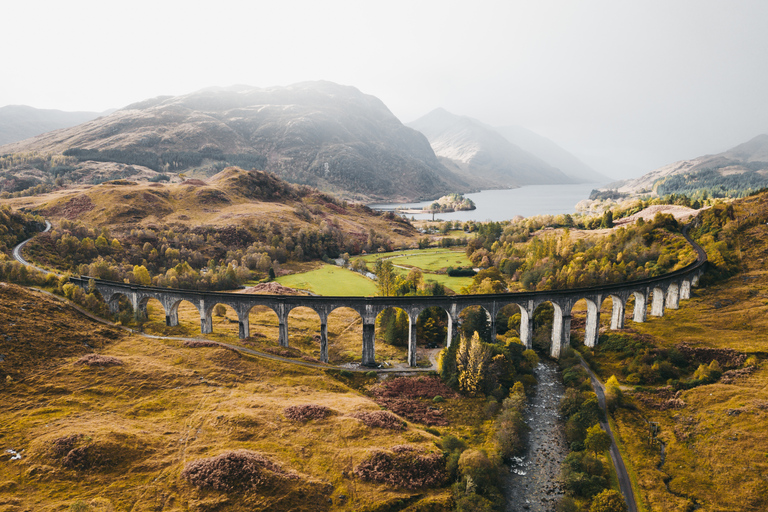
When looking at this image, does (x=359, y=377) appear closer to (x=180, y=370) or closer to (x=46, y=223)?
(x=180, y=370)

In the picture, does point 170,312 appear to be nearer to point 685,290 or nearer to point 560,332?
point 560,332

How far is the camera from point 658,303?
70.7 m

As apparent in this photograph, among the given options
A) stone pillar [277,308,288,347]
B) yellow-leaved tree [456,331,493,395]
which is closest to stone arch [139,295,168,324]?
stone pillar [277,308,288,347]

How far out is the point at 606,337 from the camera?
62094 millimetres

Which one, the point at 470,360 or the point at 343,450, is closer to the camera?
the point at 343,450

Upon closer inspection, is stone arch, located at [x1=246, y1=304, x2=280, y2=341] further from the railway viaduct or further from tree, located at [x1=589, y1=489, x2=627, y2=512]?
tree, located at [x1=589, y1=489, x2=627, y2=512]

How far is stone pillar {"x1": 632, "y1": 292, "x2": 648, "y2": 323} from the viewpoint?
66.9 meters

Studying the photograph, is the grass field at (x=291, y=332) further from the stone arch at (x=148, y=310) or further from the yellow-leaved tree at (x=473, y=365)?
the yellow-leaved tree at (x=473, y=365)

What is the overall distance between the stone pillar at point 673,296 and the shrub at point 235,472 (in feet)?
244

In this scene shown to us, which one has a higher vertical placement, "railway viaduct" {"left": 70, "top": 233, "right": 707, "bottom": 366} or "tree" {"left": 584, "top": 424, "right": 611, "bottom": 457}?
"railway viaduct" {"left": 70, "top": 233, "right": 707, "bottom": 366}

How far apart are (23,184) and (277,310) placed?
21765 centimetres

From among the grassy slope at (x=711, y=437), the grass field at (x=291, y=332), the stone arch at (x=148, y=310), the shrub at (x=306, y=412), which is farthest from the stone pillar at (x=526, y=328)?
the stone arch at (x=148, y=310)

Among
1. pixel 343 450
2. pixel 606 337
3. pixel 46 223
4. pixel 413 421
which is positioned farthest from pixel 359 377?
pixel 46 223

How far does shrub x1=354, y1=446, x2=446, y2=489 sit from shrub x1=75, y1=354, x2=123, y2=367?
3523 cm
